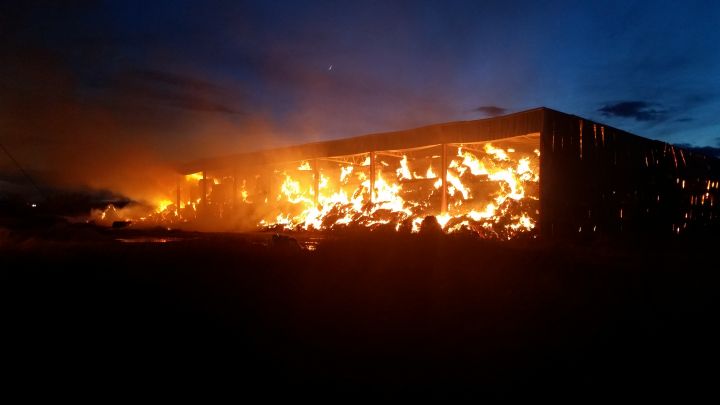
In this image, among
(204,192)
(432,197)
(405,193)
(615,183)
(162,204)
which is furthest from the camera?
(162,204)

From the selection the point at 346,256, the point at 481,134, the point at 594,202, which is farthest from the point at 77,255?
the point at 594,202

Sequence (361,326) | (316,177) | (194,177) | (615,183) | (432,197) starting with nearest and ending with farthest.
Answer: (361,326) < (615,183) < (432,197) < (316,177) < (194,177)

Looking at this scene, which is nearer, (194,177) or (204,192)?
(204,192)

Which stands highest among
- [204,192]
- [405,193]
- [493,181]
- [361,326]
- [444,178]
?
[204,192]

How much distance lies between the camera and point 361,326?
5.75m

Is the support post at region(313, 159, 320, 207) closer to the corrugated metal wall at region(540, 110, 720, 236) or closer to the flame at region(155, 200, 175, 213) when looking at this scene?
the corrugated metal wall at region(540, 110, 720, 236)

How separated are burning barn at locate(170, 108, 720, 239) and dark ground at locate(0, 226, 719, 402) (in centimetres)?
695

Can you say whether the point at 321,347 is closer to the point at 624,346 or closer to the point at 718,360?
the point at 624,346

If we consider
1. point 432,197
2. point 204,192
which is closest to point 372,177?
point 432,197

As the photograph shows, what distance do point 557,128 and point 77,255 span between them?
49.2 feet

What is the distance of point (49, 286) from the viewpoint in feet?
25.1

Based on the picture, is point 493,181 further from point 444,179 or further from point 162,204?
point 162,204

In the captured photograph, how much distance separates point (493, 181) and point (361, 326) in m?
14.4

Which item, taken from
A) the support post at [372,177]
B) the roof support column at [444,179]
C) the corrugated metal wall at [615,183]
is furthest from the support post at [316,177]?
the corrugated metal wall at [615,183]
